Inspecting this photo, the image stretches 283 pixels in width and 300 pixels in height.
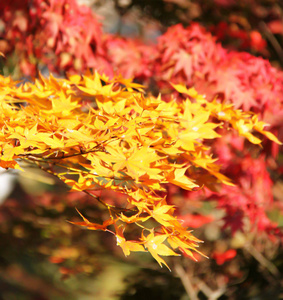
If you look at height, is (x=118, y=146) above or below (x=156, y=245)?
above

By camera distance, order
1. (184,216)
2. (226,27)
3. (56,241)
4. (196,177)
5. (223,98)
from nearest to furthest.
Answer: (196,177) → (223,98) → (184,216) → (226,27) → (56,241)

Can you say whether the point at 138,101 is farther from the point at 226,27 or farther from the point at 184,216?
the point at 226,27

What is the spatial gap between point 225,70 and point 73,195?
1191 mm

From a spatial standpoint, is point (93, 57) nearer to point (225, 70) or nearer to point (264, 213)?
point (225, 70)

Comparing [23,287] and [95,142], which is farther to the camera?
[23,287]

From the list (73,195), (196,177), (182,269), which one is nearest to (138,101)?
(196,177)

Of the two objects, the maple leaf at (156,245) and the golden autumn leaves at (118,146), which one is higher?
the golden autumn leaves at (118,146)

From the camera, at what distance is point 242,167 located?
5.11ft

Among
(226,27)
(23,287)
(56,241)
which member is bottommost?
(23,287)

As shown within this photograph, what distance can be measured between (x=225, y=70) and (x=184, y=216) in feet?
2.49

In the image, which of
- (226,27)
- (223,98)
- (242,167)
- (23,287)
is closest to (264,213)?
(242,167)

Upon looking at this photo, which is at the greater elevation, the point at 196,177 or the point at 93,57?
the point at 93,57

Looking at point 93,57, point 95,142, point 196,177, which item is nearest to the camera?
point 95,142

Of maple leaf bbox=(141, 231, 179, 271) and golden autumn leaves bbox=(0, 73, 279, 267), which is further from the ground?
golden autumn leaves bbox=(0, 73, 279, 267)
